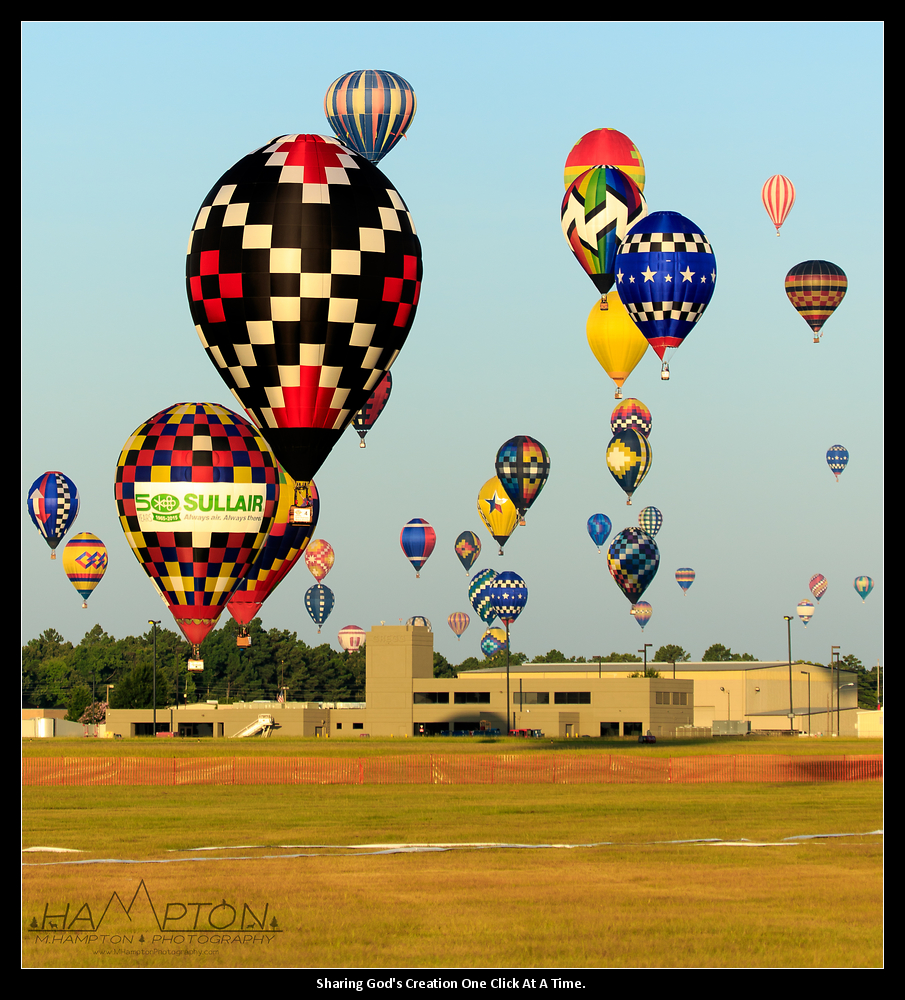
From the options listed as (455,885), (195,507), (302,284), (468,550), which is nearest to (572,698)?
(468,550)

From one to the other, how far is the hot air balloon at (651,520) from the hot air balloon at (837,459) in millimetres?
15371

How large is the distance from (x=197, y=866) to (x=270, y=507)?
2509cm

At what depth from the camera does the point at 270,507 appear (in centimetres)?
5203

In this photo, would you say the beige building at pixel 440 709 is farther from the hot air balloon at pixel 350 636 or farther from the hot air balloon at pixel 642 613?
the hot air balloon at pixel 350 636

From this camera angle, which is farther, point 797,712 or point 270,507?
point 797,712

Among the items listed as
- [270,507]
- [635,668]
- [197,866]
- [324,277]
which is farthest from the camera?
[635,668]

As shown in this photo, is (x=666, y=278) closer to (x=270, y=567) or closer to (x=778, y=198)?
(x=270, y=567)

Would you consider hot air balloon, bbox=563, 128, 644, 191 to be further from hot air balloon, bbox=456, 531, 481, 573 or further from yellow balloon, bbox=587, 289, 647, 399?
hot air balloon, bbox=456, 531, 481, 573

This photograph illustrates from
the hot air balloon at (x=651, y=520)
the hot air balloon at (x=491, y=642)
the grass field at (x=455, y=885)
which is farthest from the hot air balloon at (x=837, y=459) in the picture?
the grass field at (x=455, y=885)

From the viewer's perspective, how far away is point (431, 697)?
132375 mm

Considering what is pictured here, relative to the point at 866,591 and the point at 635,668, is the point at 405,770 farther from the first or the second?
the point at 635,668

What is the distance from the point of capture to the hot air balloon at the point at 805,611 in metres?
164

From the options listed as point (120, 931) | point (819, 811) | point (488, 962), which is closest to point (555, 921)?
point (488, 962)

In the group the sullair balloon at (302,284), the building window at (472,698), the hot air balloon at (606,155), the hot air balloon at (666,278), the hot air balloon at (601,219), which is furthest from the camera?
the building window at (472,698)
